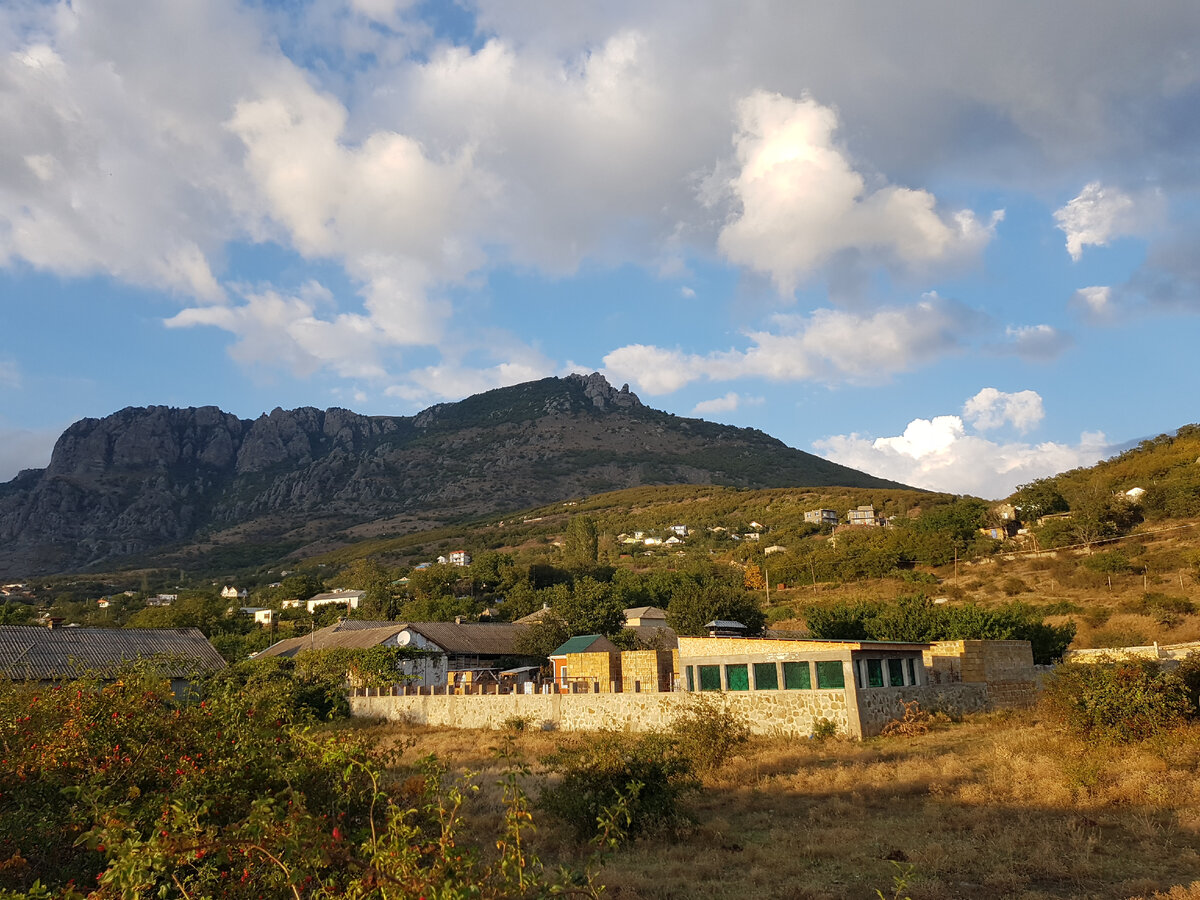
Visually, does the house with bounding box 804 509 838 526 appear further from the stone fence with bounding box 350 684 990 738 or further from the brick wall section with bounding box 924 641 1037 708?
the stone fence with bounding box 350 684 990 738

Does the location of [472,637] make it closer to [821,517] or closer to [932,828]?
[932,828]

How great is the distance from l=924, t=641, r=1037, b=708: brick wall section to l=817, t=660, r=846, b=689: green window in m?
7.87

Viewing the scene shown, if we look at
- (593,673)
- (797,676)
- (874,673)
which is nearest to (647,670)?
(593,673)

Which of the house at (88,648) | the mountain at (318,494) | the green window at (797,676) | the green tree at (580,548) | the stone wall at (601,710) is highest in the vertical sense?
the mountain at (318,494)

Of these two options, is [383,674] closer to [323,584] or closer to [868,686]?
[868,686]

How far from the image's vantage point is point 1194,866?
34.2 ft

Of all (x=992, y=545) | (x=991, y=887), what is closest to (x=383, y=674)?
(x=991, y=887)

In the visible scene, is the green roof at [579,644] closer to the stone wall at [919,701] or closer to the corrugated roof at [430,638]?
the corrugated roof at [430,638]

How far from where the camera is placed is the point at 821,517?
113562 millimetres

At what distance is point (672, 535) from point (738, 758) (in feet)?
320

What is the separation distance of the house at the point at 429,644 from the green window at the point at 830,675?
27922 mm

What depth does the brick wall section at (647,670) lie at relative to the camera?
32.1m

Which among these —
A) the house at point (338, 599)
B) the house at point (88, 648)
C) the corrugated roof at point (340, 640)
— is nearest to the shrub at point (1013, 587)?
the corrugated roof at point (340, 640)

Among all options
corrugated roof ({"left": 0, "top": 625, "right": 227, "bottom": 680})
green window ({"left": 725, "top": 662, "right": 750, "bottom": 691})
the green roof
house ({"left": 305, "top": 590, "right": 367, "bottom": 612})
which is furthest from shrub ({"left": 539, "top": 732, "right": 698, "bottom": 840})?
house ({"left": 305, "top": 590, "right": 367, "bottom": 612})
